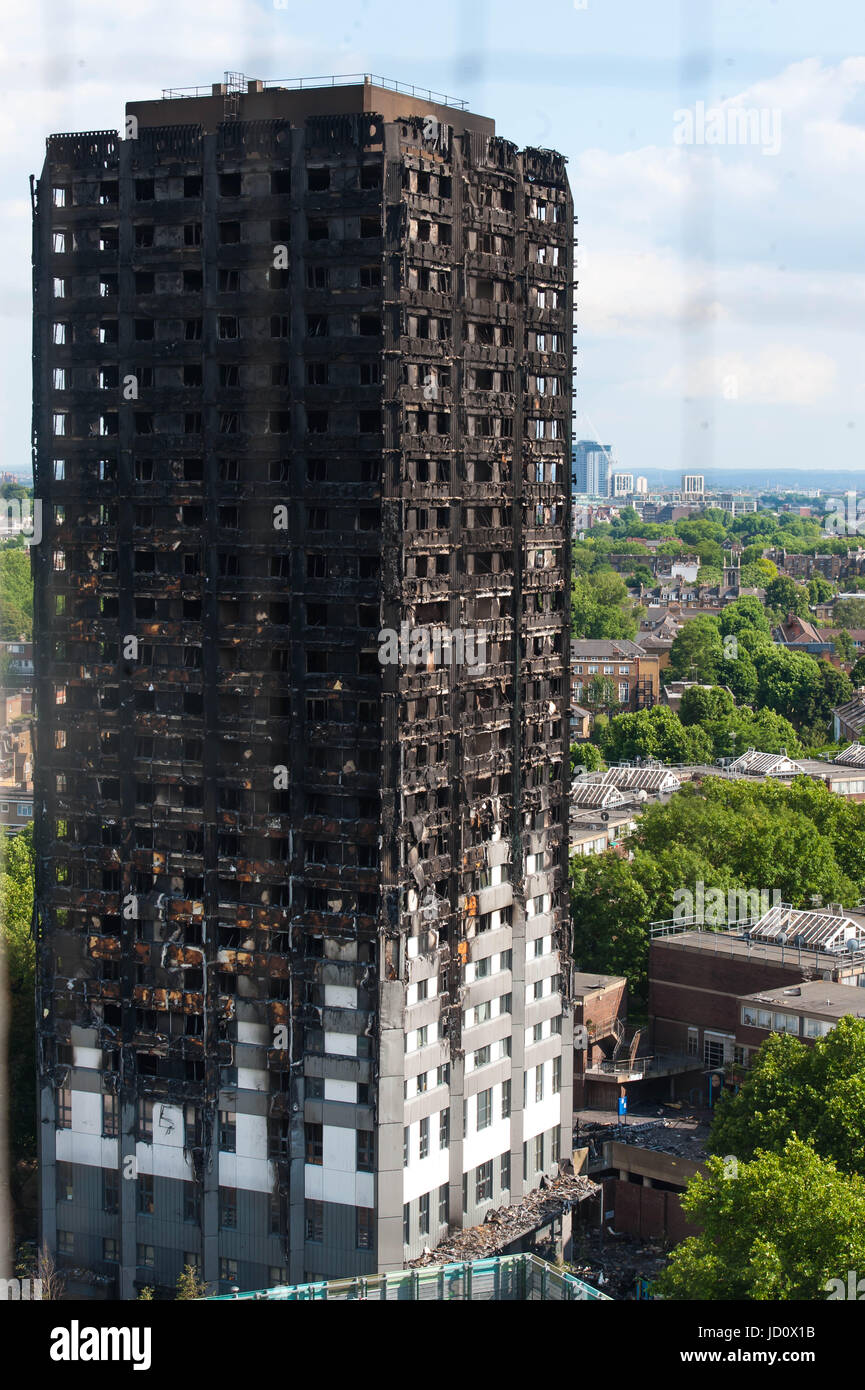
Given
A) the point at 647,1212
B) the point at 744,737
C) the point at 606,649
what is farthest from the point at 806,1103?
the point at 606,649

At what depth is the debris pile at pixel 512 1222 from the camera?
51.5 m

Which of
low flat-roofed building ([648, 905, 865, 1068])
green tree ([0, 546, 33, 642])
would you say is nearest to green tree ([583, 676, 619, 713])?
green tree ([0, 546, 33, 642])

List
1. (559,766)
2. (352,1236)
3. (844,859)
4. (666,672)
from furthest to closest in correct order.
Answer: (666,672) → (844,859) → (559,766) → (352,1236)

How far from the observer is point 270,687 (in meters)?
51.9

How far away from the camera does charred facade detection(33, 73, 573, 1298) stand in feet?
167

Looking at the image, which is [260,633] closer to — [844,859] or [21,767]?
[844,859]

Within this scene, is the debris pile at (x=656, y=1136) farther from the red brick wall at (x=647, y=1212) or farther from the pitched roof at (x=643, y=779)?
the pitched roof at (x=643, y=779)

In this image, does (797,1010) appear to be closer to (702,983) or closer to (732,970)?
(732,970)

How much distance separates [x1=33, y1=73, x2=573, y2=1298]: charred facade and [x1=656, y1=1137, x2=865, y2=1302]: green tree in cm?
902

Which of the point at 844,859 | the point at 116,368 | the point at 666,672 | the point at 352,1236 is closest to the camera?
the point at 352,1236

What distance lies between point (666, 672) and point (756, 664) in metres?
8.66

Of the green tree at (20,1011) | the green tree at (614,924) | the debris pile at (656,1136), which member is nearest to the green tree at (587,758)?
the green tree at (614,924)

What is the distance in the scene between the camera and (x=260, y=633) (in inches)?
2044

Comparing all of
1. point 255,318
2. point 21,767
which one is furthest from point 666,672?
point 255,318
